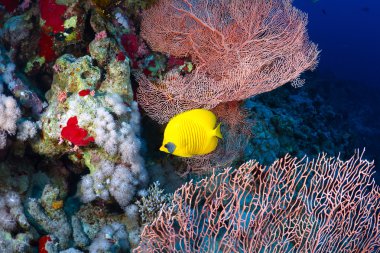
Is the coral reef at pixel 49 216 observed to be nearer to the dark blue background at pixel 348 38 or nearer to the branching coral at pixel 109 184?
the branching coral at pixel 109 184

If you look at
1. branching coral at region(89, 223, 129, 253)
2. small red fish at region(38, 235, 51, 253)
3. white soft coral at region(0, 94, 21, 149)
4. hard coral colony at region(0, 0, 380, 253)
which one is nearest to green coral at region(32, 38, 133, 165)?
hard coral colony at region(0, 0, 380, 253)

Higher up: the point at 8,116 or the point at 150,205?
the point at 8,116

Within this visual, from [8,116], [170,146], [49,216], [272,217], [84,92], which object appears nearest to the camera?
[170,146]

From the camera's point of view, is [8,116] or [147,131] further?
[147,131]

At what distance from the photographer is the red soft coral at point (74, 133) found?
11.0ft

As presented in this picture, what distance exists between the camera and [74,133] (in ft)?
11.0

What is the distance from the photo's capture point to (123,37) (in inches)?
167

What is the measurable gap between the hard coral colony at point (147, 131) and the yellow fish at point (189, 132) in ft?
0.04

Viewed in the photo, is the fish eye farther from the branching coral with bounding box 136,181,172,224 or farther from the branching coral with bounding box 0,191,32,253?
the branching coral with bounding box 0,191,32,253

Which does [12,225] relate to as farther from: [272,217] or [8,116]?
[272,217]

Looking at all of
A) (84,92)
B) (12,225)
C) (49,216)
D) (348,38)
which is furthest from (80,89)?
(348,38)

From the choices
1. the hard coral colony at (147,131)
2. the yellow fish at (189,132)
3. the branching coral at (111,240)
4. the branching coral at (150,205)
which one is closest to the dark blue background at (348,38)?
the hard coral colony at (147,131)

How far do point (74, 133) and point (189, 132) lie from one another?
1349 mm

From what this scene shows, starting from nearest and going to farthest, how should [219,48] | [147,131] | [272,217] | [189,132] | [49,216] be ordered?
[189,132], [49,216], [272,217], [219,48], [147,131]
